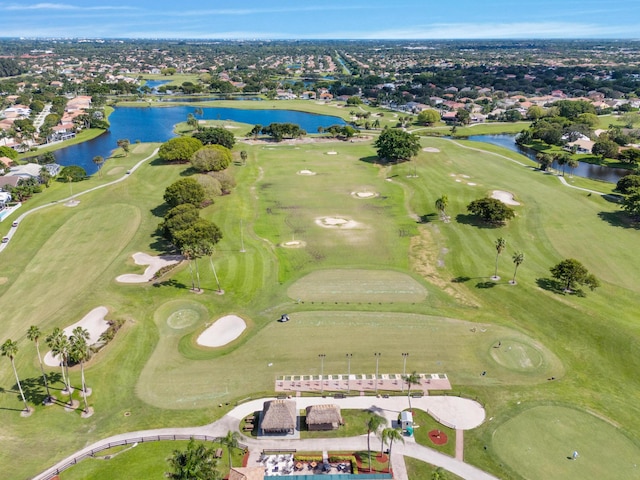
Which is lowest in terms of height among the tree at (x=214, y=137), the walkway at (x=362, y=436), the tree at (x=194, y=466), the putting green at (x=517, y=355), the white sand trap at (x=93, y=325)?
the walkway at (x=362, y=436)

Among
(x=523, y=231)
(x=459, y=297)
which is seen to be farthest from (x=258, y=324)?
(x=523, y=231)

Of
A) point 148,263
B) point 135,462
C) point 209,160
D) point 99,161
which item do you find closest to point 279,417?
point 135,462

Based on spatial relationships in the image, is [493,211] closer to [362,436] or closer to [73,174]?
[362,436]

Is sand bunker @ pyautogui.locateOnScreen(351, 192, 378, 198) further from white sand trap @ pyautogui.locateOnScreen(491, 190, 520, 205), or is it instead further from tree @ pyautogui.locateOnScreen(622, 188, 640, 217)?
tree @ pyautogui.locateOnScreen(622, 188, 640, 217)

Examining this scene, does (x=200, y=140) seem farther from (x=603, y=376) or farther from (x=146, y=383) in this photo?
(x=603, y=376)

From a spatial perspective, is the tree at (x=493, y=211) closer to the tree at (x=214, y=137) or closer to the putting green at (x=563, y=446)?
the putting green at (x=563, y=446)

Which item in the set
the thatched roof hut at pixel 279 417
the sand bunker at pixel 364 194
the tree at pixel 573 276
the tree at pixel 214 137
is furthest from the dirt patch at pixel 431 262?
the tree at pixel 214 137

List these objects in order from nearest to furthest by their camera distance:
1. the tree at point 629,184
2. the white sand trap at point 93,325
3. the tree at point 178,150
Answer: the white sand trap at point 93,325, the tree at point 629,184, the tree at point 178,150
